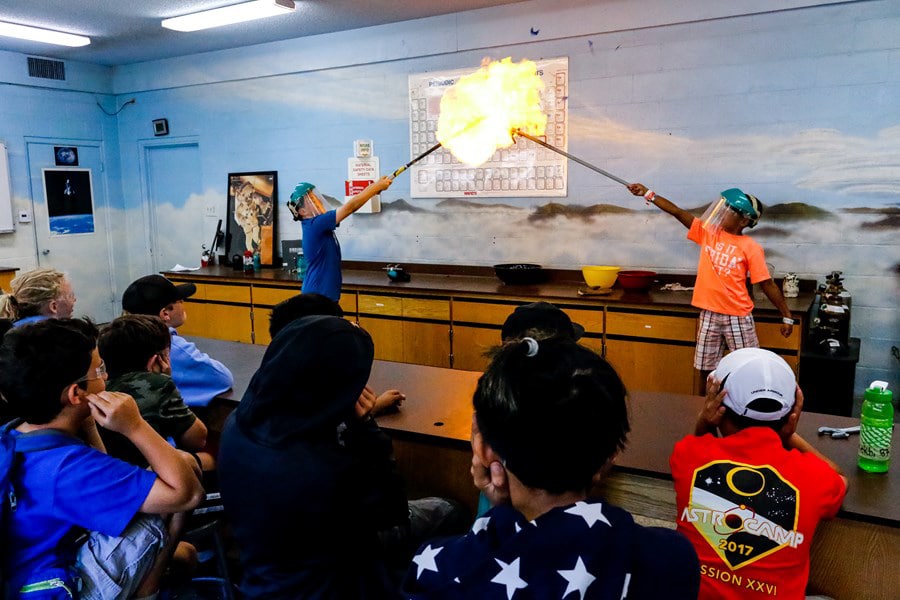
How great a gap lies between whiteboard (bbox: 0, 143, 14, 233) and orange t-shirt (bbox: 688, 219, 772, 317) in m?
7.14

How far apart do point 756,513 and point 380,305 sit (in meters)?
4.27

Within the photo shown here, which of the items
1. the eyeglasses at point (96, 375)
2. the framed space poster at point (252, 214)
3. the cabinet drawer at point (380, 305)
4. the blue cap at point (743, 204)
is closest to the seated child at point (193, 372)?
the eyeglasses at point (96, 375)

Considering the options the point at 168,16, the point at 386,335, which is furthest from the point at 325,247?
the point at 168,16

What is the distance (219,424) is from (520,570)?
213 centimetres

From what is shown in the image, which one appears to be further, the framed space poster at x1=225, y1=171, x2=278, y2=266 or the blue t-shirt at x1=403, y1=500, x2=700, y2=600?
the framed space poster at x1=225, y1=171, x2=278, y2=266

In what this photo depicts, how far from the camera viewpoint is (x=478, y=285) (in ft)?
17.5

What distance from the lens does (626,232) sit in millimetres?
5234

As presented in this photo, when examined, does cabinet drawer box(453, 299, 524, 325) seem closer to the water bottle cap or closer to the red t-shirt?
the water bottle cap

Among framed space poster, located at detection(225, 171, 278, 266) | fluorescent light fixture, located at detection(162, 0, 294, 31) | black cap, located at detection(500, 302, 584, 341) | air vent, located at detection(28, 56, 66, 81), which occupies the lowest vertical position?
black cap, located at detection(500, 302, 584, 341)

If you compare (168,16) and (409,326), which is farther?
(168,16)

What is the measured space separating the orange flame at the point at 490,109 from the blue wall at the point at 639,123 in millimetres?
233

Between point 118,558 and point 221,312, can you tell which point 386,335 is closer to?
point 221,312

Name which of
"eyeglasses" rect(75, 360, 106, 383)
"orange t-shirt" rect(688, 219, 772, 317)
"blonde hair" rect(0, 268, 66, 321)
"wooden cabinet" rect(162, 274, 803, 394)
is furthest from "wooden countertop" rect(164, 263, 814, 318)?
"eyeglasses" rect(75, 360, 106, 383)

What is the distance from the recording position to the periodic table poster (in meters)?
5.36
